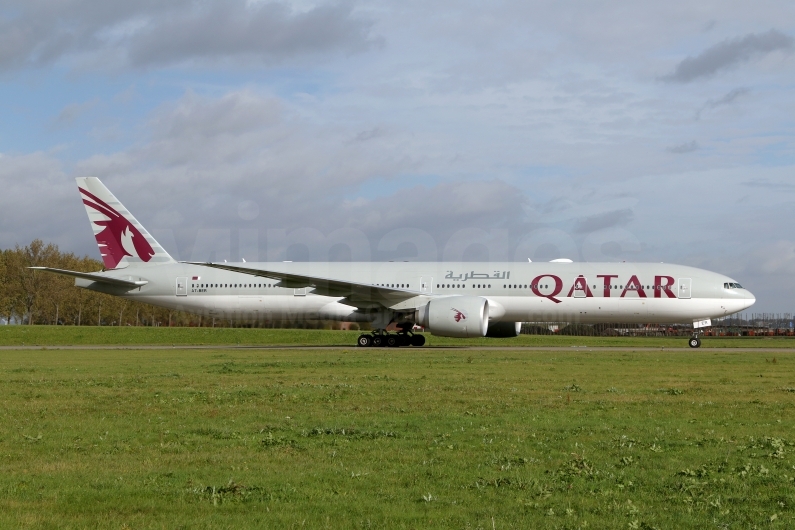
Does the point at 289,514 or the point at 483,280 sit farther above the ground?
the point at 483,280

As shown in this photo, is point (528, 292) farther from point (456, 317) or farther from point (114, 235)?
point (114, 235)

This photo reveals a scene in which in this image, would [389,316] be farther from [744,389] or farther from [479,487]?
[479,487]

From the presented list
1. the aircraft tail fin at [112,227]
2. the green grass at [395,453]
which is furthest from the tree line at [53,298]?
the green grass at [395,453]

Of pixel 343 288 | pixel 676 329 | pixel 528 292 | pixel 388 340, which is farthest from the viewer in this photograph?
pixel 676 329

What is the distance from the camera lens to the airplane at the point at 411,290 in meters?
32.8

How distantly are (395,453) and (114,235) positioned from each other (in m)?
31.3

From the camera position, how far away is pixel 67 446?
30.0 feet

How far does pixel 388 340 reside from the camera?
3425 cm

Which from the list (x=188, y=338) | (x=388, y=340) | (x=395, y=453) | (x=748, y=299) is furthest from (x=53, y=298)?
(x=395, y=453)

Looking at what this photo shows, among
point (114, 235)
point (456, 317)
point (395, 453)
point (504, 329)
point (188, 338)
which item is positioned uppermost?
point (114, 235)

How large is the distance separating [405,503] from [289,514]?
3.12ft

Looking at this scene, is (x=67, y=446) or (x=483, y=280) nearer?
(x=67, y=446)

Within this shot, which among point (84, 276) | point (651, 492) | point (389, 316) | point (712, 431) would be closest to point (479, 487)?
point (651, 492)

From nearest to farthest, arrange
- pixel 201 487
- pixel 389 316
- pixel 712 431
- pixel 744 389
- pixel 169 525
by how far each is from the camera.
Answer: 1. pixel 169 525
2. pixel 201 487
3. pixel 712 431
4. pixel 744 389
5. pixel 389 316
